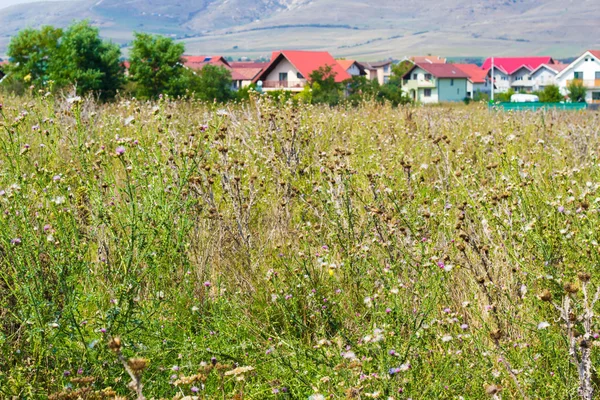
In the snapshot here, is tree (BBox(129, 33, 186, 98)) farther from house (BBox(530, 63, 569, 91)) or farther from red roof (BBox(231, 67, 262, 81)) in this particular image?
house (BBox(530, 63, 569, 91))

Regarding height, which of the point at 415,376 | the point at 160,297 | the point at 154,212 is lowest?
the point at 415,376

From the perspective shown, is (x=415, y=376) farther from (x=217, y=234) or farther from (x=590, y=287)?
(x=217, y=234)

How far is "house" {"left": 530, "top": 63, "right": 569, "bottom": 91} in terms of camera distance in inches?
4483

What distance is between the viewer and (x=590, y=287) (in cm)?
349

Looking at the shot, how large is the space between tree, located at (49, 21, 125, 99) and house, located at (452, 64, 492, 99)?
7267cm

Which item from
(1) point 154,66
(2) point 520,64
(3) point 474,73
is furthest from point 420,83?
(1) point 154,66

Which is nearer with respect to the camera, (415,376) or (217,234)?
(415,376)

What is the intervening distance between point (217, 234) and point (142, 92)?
4671 centimetres

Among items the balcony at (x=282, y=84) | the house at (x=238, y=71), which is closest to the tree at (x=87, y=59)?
the balcony at (x=282, y=84)

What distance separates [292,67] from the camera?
262ft

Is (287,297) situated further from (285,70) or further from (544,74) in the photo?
(544,74)

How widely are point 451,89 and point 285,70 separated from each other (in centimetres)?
3577

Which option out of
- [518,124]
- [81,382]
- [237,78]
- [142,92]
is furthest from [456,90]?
[81,382]

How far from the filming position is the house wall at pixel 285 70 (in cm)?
7944
